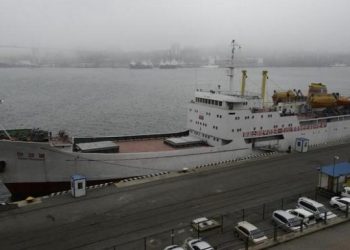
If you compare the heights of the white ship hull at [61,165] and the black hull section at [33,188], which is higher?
the white ship hull at [61,165]

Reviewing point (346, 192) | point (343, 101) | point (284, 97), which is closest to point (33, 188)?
point (346, 192)

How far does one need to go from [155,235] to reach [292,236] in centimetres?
536

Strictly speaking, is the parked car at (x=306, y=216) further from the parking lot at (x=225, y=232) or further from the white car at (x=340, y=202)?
the white car at (x=340, y=202)

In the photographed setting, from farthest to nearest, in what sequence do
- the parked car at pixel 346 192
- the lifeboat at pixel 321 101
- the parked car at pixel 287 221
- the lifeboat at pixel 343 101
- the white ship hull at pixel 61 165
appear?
the lifeboat at pixel 343 101 < the lifeboat at pixel 321 101 < the white ship hull at pixel 61 165 < the parked car at pixel 346 192 < the parked car at pixel 287 221

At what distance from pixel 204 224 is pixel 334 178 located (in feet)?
25.9

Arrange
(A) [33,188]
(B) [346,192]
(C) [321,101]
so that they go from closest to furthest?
1. (B) [346,192]
2. (A) [33,188]
3. (C) [321,101]

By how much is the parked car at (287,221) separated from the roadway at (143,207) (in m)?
2.48

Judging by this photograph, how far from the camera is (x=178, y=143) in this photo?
85.1ft

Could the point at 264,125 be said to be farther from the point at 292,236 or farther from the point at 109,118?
the point at 109,118

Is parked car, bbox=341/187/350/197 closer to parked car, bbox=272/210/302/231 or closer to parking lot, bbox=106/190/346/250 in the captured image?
parking lot, bbox=106/190/346/250

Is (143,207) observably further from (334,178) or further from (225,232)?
(334,178)

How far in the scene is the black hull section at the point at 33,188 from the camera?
21344mm

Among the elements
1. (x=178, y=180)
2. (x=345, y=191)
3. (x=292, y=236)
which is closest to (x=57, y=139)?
(x=178, y=180)

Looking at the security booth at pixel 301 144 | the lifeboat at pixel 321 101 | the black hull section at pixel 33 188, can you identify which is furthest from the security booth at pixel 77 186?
the lifeboat at pixel 321 101
